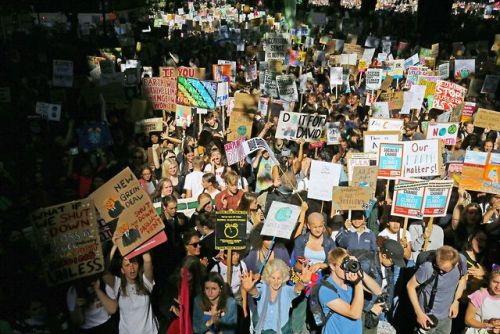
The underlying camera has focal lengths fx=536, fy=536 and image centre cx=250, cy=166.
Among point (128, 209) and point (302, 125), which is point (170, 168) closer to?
point (302, 125)

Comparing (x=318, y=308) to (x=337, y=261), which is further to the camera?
(x=318, y=308)

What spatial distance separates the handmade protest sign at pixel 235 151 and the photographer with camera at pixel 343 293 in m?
3.64

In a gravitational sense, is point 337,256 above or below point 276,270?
above

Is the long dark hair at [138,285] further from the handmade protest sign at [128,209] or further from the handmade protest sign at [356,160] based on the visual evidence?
the handmade protest sign at [356,160]

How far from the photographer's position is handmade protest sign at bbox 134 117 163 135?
960 centimetres

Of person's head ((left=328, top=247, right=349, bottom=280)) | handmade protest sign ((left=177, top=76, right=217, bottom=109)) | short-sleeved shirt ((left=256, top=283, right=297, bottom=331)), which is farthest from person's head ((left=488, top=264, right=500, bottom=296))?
handmade protest sign ((left=177, top=76, right=217, bottom=109))

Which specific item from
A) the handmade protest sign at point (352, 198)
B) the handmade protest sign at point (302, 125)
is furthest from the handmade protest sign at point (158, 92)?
the handmade protest sign at point (352, 198)

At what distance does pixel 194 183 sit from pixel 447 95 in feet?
21.7

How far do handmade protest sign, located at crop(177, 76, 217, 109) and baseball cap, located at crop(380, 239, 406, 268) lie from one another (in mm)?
5404

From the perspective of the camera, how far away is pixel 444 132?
29.1 ft

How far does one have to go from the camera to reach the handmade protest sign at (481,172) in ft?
23.3

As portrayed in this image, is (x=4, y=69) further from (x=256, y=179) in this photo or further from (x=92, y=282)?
A: (x=92, y=282)

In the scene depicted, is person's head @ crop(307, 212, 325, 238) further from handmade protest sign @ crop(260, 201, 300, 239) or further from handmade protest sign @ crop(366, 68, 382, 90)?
handmade protest sign @ crop(366, 68, 382, 90)

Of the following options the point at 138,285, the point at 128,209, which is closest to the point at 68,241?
the point at 128,209
